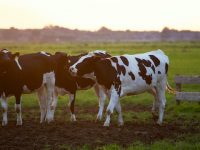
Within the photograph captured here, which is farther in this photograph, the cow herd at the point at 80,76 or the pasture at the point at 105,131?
the cow herd at the point at 80,76

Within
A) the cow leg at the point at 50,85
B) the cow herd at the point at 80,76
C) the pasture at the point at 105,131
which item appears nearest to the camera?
the pasture at the point at 105,131

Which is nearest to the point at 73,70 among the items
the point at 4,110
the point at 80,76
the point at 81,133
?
the point at 80,76

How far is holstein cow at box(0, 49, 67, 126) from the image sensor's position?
14719 millimetres

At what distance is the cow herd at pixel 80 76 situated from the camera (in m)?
14.6

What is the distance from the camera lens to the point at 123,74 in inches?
575

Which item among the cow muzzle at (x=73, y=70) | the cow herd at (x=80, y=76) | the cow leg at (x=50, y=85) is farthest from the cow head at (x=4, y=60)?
the cow muzzle at (x=73, y=70)

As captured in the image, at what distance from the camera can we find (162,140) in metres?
11.6

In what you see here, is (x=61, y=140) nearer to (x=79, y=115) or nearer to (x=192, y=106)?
(x=79, y=115)

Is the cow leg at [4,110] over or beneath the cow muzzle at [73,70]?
beneath

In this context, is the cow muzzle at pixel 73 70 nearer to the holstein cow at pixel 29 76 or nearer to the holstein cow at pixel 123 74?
the holstein cow at pixel 123 74

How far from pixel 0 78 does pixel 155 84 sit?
5105 millimetres

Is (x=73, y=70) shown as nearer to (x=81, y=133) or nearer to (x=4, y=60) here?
(x=4, y=60)

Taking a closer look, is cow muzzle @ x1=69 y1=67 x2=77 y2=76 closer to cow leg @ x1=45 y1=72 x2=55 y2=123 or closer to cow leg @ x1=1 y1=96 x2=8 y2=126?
cow leg @ x1=45 y1=72 x2=55 y2=123

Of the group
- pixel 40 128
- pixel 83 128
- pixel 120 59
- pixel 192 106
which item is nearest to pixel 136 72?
pixel 120 59
